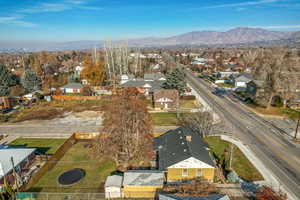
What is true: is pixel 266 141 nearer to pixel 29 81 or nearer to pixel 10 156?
pixel 10 156

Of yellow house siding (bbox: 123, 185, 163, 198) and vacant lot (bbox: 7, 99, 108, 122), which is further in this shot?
vacant lot (bbox: 7, 99, 108, 122)

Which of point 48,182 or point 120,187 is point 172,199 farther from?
point 48,182

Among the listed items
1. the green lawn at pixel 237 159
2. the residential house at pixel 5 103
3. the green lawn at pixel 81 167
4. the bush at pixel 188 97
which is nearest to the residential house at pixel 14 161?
the green lawn at pixel 81 167

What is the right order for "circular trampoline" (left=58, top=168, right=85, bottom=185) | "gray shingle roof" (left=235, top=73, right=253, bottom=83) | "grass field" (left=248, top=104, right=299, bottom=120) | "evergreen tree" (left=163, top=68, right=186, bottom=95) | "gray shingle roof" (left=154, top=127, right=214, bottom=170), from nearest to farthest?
1. "gray shingle roof" (left=154, top=127, right=214, bottom=170)
2. "circular trampoline" (left=58, top=168, right=85, bottom=185)
3. "grass field" (left=248, top=104, right=299, bottom=120)
4. "evergreen tree" (left=163, top=68, right=186, bottom=95)
5. "gray shingle roof" (left=235, top=73, right=253, bottom=83)

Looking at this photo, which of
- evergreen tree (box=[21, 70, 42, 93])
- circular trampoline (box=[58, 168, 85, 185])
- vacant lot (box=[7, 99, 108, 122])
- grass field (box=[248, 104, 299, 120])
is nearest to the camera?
circular trampoline (box=[58, 168, 85, 185])

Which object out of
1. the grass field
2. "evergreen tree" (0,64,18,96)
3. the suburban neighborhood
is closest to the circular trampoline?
the suburban neighborhood

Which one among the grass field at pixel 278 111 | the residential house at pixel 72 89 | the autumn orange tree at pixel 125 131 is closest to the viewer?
the autumn orange tree at pixel 125 131

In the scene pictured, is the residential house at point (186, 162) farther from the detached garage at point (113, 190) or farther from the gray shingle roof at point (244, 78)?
the gray shingle roof at point (244, 78)

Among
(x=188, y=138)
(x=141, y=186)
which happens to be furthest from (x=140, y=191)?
(x=188, y=138)

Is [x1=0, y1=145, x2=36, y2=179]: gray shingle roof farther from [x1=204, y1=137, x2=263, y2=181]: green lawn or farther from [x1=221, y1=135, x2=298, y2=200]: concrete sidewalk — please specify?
[x1=221, y1=135, x2=298, y2=200]: concrete sidewalk
